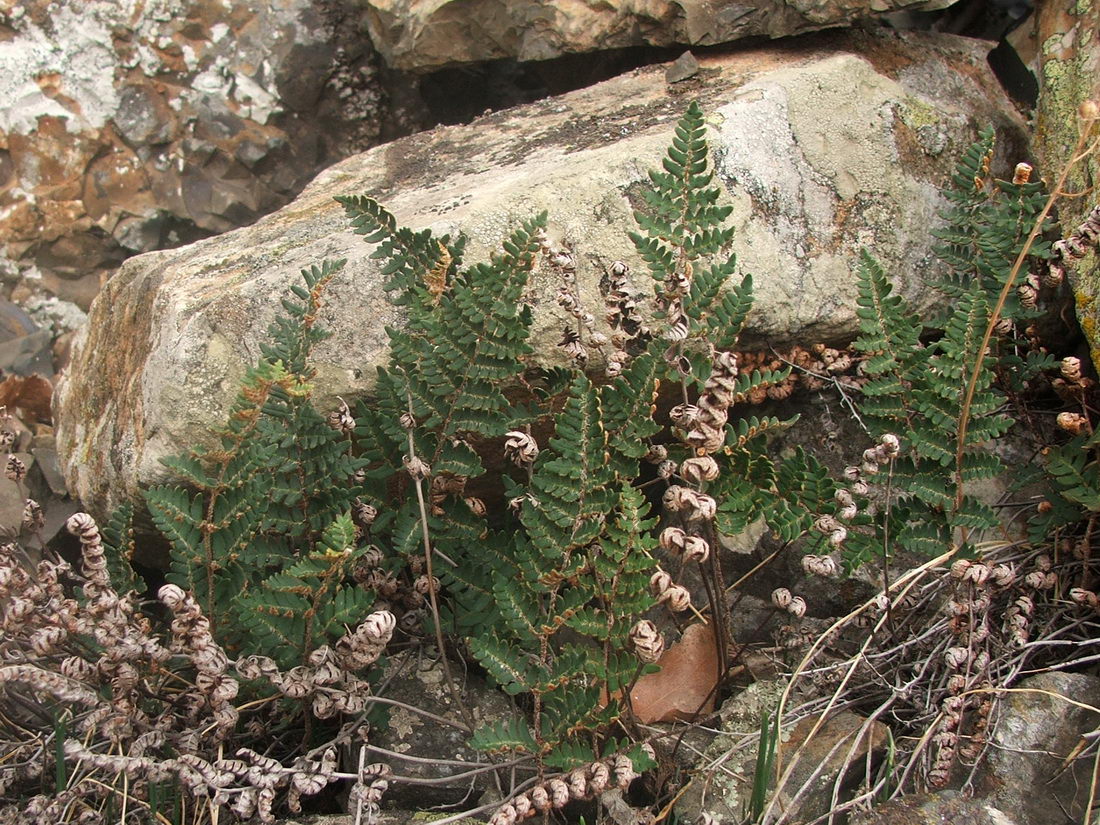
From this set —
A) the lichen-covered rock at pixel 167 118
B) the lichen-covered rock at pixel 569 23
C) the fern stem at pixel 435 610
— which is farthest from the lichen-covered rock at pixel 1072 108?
the lichen-covered rock at pixel 167 118

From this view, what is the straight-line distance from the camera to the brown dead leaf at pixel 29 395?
13.3ft

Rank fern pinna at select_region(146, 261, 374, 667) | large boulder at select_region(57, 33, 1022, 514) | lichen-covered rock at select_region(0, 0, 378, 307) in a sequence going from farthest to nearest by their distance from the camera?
lichen-covered rock at select_region(0, 0, 378, 307)
large boulder at select_region(57, 33, 1022, 514)
fern pinna at select_region(146, 261, 374, 667)

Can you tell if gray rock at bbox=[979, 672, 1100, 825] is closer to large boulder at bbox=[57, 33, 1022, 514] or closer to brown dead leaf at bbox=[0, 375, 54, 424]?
large boulder at bbox=[57, 33, 1022, 514]

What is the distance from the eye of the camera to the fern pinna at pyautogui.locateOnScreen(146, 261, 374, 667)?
2.21 metres

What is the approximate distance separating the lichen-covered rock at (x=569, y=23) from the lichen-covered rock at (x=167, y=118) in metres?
0.52

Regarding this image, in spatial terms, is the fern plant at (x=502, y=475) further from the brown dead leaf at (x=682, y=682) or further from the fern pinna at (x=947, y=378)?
the fern pinna at (x=947, y=378)

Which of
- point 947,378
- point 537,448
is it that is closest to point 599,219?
point 537,448

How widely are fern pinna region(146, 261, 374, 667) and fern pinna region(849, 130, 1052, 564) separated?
120 cm

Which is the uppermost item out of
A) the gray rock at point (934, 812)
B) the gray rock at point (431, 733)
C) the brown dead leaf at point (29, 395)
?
the brown dead leaf at point (29, 395)

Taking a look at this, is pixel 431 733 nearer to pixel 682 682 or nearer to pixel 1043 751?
pixel 682 682

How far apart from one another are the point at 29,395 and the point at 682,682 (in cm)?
296

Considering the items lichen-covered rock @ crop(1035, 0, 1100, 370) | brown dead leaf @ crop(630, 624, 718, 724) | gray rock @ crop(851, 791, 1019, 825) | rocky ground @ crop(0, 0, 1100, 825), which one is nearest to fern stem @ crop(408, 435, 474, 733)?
rocky ground @ crop(0, 0, 1100, 825)

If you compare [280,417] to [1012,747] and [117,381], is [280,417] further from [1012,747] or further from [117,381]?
[1012,747]

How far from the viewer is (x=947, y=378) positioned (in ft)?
7.88
